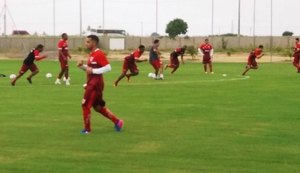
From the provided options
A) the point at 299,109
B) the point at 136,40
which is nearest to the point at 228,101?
the point at 299,109

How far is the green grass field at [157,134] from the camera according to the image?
9.91 meters

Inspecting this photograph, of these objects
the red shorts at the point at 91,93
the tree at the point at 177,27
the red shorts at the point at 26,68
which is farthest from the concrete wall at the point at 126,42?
the red shorts at the point at 91,93

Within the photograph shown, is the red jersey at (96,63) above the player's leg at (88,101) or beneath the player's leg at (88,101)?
above

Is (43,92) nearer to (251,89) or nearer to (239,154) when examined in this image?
(251,89)

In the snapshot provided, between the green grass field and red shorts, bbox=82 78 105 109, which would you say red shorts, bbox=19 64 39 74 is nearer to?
the green grass field

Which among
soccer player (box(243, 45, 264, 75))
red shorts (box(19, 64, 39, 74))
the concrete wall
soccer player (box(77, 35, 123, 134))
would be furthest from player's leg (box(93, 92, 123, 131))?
the concrete wall

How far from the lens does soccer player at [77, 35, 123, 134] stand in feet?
42.7

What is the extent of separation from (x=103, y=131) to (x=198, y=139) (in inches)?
85.8

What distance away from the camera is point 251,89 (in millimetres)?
24438

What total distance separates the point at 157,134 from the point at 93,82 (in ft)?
5.35

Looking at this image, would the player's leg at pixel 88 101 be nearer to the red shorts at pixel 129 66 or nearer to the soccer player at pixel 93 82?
the soccer player at pixel 93 82

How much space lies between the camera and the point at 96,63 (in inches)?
520

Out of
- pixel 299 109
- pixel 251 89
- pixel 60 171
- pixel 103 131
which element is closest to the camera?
pixel 60 171

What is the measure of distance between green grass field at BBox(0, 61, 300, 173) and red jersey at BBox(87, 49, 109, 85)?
1073 mm
